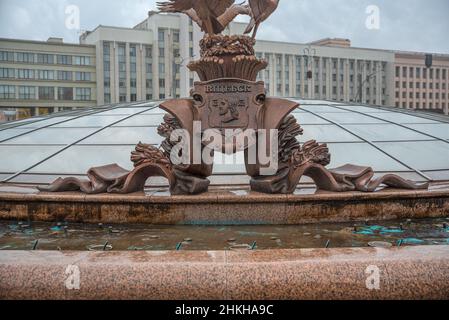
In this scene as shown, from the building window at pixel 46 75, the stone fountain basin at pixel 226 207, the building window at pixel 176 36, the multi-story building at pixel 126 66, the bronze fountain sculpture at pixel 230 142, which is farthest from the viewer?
the building window at pixel 176 36

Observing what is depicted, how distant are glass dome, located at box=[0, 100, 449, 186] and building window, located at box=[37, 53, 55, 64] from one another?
51.9 metres

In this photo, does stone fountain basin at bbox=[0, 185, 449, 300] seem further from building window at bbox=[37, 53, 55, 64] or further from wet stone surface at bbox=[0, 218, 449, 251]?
building window at bbox=[37, 53, 55, 64]

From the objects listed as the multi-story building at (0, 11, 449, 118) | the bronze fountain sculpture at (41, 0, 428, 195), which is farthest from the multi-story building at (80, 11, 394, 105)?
the bronze fountain sculpture at (41, 0, 428, 195)

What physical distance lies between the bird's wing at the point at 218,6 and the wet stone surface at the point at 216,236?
3.13 m

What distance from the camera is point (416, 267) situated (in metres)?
3.14

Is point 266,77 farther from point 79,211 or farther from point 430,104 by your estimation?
point 79,211

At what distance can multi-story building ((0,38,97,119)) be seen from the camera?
2352 inches

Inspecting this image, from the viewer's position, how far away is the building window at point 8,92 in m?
59.5

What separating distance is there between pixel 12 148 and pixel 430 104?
8676 cm

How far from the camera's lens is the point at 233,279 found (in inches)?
122

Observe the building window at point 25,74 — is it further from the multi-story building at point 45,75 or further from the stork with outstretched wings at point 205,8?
the stork with outstretched wings at point 205,8

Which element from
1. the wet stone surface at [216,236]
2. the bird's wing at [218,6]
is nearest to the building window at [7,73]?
the bird's wing at [218,6]

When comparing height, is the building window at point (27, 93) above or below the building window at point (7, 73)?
Answer: below
